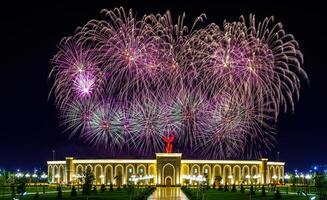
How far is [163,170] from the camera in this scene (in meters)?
86.9

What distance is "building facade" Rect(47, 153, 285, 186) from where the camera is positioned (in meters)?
86.8

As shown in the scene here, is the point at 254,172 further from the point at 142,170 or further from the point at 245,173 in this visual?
the point at 142,170

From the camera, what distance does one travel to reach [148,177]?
86562 millimetres

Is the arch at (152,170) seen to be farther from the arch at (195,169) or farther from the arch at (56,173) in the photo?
the arch at (56,173)

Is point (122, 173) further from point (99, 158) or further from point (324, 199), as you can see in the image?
point (324, 199)

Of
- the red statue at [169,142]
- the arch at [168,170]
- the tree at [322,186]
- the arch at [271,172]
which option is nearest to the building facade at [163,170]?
the arch at [168,170]

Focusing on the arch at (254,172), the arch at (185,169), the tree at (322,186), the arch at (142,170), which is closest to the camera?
the tree at (322,186)

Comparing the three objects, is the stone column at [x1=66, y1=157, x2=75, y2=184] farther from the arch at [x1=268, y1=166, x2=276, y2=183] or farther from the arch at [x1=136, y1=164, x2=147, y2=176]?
the arch at [x1=268, y1=166, x2=276, y2=183]

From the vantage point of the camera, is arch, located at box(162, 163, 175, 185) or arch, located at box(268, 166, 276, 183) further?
arch, located at box(268, 166, 276, 183)

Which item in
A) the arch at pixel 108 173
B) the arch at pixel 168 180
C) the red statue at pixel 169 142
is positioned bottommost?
the arch at pixel 168 180

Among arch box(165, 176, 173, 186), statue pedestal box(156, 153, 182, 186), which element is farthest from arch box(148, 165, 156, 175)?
arch box(165, 176, 173, 186)

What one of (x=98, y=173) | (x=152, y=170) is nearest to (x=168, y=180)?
(x=152, y=170)

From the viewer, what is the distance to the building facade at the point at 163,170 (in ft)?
285

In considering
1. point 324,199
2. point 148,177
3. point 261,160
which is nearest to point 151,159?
point 148,177
